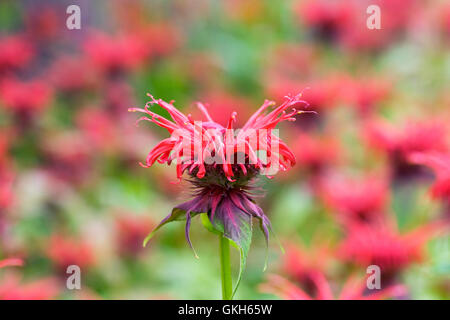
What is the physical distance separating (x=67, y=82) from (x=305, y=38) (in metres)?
0.80

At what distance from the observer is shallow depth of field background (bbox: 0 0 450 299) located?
1240 millimetres

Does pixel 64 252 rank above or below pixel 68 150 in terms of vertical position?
below

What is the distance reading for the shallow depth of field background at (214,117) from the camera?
1240 mm

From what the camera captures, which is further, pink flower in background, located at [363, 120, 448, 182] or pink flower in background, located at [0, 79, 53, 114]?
pink flower in background, located at [0, 79, 53, 114]

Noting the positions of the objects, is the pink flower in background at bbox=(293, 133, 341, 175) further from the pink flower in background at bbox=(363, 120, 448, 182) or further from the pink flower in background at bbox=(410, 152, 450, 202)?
the pink flower in background at bbox=(410, 152, 450, 202)

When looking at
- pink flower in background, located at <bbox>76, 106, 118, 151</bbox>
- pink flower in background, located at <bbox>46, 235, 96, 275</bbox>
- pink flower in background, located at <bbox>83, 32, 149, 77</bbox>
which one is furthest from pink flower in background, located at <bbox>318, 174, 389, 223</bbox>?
pink flower in background, located at <bbox>83, 32, 149, 77</bbox>

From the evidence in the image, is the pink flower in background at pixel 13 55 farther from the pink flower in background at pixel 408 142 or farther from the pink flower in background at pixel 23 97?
the pink flower in background at pixel 408 142

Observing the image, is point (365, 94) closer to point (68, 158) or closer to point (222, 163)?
point (68, 158)

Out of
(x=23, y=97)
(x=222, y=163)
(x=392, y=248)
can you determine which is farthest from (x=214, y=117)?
(x=222, y=163)

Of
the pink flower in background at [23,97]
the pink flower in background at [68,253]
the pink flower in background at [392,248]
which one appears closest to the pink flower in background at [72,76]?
the pink flower in background at [23,97]

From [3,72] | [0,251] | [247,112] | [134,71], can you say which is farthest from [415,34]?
[0,251]

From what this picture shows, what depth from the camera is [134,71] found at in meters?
1.90
